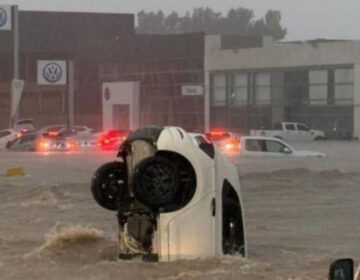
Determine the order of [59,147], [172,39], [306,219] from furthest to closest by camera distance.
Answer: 1. [172,39]
2. [59,147]
3. [306,219]

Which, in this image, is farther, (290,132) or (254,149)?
(290,132)

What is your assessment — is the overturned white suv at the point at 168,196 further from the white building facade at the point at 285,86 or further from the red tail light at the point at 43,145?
the white building facade at the point at 285,86

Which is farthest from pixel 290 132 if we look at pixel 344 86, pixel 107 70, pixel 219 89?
pixel 107 70

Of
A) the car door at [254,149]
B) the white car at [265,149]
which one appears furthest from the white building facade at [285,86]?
the car door at [254,149]

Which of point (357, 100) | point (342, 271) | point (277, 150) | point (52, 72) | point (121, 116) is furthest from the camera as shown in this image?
point (121, 116)

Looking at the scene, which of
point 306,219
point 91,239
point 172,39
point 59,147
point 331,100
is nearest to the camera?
point 91,239

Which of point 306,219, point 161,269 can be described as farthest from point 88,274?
point 306,219

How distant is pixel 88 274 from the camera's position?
1056cm

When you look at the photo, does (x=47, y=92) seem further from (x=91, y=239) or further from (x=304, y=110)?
(x=91, y=239)

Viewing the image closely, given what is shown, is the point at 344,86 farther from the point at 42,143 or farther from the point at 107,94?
the point at 42,143

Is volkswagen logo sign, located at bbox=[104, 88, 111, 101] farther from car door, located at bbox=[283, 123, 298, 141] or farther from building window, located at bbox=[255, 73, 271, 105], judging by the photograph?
car door, located at bbox=[283, 123, 298, 141]

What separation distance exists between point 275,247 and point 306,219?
182 inches

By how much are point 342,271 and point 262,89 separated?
259ft

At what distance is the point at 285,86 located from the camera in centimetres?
8194
